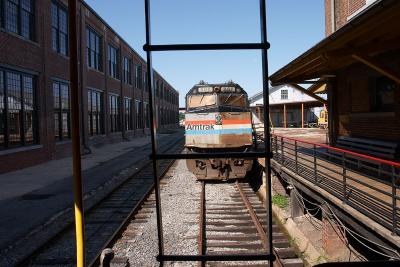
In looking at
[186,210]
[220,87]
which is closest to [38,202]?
[186,210]

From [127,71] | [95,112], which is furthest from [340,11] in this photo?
[127,71]

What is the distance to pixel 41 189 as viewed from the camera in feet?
43.7

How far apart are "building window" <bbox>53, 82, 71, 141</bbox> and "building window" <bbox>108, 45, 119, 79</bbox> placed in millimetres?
11442

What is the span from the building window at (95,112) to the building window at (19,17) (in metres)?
9.90

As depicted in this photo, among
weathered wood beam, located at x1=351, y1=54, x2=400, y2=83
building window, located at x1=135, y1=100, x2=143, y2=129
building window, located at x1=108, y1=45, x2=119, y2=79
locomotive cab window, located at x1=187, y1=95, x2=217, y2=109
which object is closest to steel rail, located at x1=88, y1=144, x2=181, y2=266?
locomotive cab window, located at x1=187, y1=95, x2=217, y2=109

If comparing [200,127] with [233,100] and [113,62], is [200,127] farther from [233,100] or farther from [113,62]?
[113,62]

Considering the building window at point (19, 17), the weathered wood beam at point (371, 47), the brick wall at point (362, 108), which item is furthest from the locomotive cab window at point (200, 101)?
the building window at point (19, 17)

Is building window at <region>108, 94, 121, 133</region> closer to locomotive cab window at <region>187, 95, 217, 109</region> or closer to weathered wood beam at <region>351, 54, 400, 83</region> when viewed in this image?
locomotive cab window at <region>187, 95, 217, 109</region>

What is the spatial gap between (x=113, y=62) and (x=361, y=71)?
1113 inches

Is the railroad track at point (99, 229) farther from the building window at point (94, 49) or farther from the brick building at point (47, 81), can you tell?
the building window at point (94, 49)

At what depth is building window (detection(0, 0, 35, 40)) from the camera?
55.9 feet

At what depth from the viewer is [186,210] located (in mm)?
10742

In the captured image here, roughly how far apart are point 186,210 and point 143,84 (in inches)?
1574

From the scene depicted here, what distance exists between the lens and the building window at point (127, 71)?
4084 centimetres
